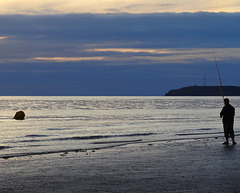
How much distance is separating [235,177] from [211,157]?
507 cm

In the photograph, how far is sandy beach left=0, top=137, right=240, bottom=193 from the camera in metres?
11.6

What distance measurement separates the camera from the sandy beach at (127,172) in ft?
38.2

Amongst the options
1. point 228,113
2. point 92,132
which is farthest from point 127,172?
point 92,132

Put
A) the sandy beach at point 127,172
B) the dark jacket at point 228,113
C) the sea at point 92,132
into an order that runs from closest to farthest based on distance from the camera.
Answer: the sandy beach at point 127,172 < the dark jacket at point 228,113 < the sea at point 92,132

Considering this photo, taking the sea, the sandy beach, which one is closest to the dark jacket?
the sandy beach

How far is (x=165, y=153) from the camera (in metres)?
20.0

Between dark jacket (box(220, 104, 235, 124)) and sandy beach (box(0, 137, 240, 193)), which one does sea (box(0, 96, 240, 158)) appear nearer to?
sandy beach (box(0, 137, 240, 193))

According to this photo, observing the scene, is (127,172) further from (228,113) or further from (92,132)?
(92,132)

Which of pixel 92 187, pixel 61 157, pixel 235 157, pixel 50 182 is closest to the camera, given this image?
pixel 92 187

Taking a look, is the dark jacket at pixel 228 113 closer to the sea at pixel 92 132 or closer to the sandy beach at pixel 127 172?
the sandy beach at pixel 127 172

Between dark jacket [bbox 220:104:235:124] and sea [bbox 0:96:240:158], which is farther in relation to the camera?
sea [bbox 0:96:240:158]

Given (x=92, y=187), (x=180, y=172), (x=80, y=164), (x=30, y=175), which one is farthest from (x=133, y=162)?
(x=92, y=187)

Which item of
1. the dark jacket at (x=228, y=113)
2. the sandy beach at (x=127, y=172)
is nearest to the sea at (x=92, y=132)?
the sandy beach at (x=127, y=172)

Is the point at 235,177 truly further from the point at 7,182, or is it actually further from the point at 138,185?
the point at 7,182
